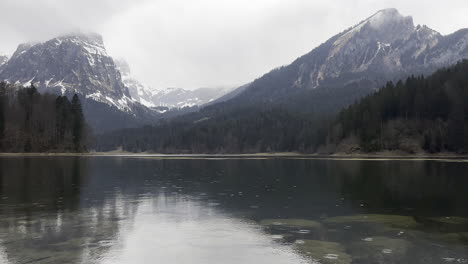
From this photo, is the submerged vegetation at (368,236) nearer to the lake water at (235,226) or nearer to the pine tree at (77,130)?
the lake water at (235,226)

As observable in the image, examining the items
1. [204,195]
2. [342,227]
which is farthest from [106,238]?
[204,195]

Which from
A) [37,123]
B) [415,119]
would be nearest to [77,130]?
[37,123]

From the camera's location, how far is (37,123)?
175 meters

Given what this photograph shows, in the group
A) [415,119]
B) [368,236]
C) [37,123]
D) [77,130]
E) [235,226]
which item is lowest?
[368,236]

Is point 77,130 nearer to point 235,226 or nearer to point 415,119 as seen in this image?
point 415,119

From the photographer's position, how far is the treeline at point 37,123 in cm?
16238

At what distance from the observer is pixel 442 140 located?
15300 cm

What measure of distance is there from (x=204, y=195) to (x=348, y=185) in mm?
20926

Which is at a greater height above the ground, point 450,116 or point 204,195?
point 450,116

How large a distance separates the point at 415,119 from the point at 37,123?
170084 mm

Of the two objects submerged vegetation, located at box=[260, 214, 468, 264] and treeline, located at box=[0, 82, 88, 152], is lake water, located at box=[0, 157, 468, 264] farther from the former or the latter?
treeline, located at box=[0, 82, 88, 152]

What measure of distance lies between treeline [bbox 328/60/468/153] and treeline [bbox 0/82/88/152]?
13067 centimetres

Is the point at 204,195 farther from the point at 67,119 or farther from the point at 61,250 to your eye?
the point at 67,119

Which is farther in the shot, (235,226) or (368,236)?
(235,226)
